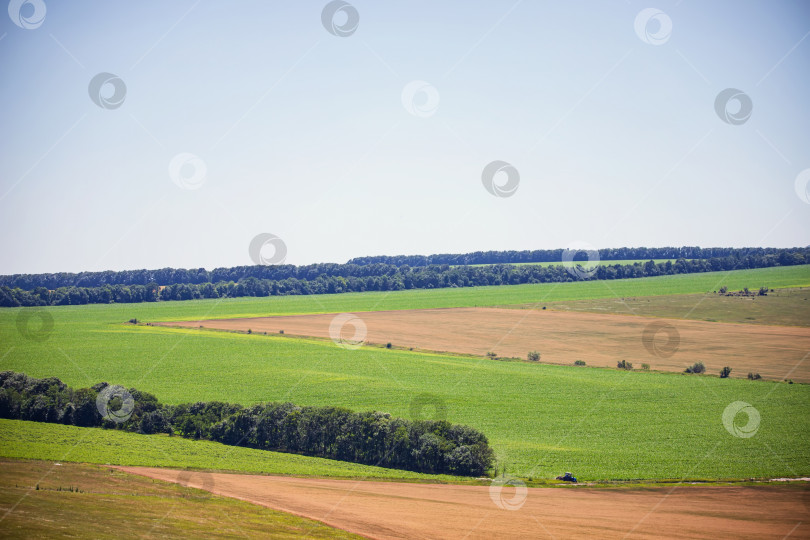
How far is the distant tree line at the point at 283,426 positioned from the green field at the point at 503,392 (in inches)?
164

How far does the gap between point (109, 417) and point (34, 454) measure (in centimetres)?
1160

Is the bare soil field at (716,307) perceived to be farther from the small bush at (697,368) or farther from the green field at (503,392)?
the green field at (503,392)

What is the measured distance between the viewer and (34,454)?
42.2 m

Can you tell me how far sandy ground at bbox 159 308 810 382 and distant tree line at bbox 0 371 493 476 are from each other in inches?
1513

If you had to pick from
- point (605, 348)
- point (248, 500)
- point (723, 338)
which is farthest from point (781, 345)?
point (248, 500)

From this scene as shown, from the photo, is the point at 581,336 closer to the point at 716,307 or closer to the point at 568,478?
the point at 716,307

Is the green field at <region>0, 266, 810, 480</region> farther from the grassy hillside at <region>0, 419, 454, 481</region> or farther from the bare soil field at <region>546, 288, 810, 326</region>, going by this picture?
the bare soil field at <region>546, 288, 810, 326</region>

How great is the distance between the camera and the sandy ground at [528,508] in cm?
3078

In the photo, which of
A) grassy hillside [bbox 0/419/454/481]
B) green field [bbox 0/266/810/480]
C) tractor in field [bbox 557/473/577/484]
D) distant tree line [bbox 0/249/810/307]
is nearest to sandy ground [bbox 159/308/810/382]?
green field [bbox 0/266/810/480]

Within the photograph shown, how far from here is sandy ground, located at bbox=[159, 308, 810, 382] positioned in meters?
73.6

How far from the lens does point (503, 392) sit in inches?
2482

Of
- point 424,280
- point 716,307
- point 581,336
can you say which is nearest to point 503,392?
Answer: point 581,336

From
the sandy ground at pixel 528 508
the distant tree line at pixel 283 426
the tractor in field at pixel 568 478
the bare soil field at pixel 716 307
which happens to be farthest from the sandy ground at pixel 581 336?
the distant tree line at pixel 283 426

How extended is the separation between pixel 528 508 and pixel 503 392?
2903cm
